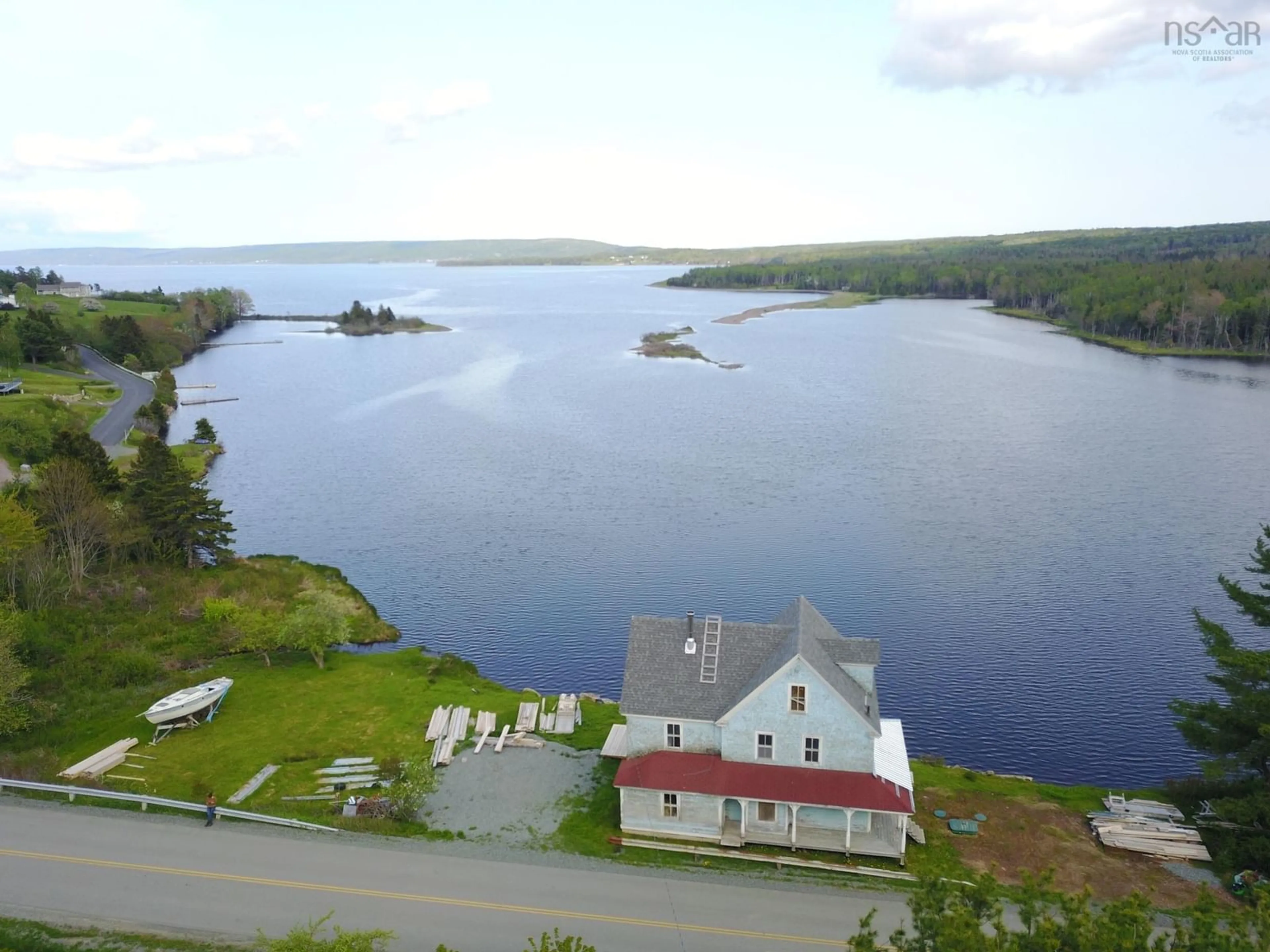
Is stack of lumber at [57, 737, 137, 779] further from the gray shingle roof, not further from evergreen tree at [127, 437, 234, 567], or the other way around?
evergreen tree at [127, 437, 234, 567]

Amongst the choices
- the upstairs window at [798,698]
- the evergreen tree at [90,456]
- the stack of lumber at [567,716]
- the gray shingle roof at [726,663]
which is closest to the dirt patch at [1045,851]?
the gray shingle roof at [726,663]

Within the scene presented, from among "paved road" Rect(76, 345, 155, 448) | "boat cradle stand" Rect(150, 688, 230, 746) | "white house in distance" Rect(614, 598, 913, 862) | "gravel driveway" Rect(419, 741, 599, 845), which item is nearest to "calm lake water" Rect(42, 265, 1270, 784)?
"paved road" Rect(76, 345, 155, 448)

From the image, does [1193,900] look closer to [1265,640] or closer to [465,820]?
[465,820]

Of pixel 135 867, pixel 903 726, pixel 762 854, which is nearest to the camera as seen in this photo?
pixel 135 867

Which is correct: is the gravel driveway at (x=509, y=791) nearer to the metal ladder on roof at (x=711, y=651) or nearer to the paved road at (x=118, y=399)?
the metal ladder on roof at (x=711, y=651)

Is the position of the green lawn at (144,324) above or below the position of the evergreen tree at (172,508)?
above

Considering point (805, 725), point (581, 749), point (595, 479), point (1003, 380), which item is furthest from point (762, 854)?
point (1003, 380)

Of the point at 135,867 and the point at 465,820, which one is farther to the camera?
the point at 465,820
